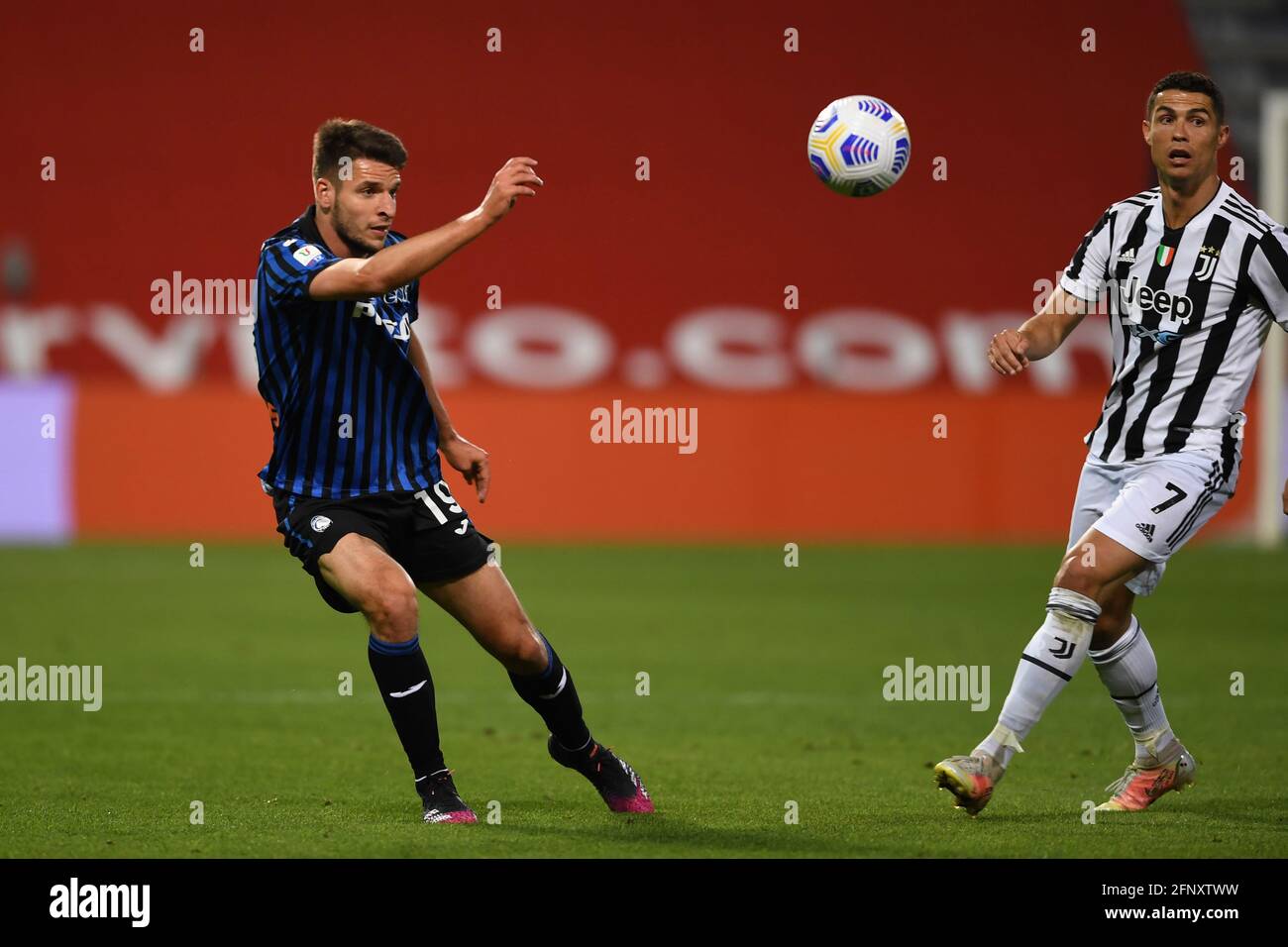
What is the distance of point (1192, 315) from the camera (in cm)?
589

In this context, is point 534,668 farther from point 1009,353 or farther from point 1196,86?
point 1196,86

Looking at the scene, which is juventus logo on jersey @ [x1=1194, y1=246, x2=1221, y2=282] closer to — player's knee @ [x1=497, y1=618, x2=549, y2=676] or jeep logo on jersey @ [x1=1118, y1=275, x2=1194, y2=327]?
jeep logo on jersey @ [x1=1118, y1=275, x2=1194, y2=327]

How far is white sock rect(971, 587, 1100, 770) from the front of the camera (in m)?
5.79

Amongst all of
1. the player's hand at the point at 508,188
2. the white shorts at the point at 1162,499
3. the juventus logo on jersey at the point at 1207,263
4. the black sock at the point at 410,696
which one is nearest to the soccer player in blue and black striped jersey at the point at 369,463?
the black sock at the point at 410,696

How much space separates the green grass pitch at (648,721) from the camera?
5.55 metres

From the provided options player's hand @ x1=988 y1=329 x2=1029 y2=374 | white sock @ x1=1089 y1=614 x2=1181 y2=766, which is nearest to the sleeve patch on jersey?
player's hand @ x1=988 y1=329 x2=1029 y2=374

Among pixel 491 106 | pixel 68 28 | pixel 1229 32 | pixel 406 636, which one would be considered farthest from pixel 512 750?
pixel 1229 32

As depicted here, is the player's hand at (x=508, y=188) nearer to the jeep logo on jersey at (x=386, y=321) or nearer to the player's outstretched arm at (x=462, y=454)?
the jeep logo on jersey at (x=386, y=321)

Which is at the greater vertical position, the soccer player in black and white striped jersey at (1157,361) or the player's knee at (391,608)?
the soccer player in black and white striped jersey at (1157,361)

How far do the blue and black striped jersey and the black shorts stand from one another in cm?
4

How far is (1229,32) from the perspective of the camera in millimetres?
27078

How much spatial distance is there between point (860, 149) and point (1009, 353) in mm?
996

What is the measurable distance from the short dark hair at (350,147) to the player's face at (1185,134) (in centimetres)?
251
